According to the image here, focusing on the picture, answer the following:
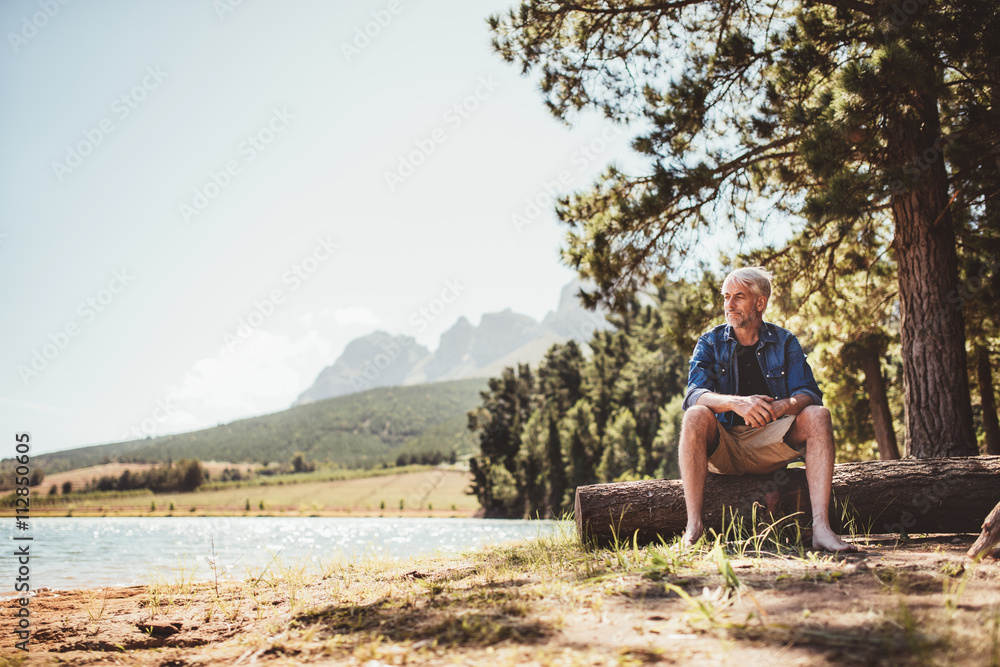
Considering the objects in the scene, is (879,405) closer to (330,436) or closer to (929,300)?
(929,300)

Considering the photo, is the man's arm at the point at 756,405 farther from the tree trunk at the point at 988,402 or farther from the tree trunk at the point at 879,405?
the tree trunk at the point at 879,405

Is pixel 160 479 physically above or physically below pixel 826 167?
below

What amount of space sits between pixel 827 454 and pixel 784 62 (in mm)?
4828

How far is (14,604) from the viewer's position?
4.33 metres

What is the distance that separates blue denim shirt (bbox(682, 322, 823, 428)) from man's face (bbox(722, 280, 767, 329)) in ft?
0.34

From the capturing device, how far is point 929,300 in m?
Answer: 5.88

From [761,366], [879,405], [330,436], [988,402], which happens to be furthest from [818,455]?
[330,436]

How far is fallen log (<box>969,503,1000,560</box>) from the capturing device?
2.98m

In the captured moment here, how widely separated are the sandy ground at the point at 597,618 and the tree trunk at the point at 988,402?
1051 cm

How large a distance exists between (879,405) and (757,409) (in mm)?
14970

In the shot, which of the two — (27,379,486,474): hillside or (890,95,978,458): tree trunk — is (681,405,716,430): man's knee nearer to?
(890,95,978,458): tree trunk

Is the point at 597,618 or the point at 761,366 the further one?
the point at 761,366

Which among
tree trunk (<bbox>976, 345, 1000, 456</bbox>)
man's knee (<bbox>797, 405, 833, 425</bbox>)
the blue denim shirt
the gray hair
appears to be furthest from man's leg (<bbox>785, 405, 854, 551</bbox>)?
tree trunk (<bbox>976, 345, 1000, 456</bbox>)

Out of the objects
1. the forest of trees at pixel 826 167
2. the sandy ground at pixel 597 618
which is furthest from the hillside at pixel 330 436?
the sandy ground at pixel 597 618
